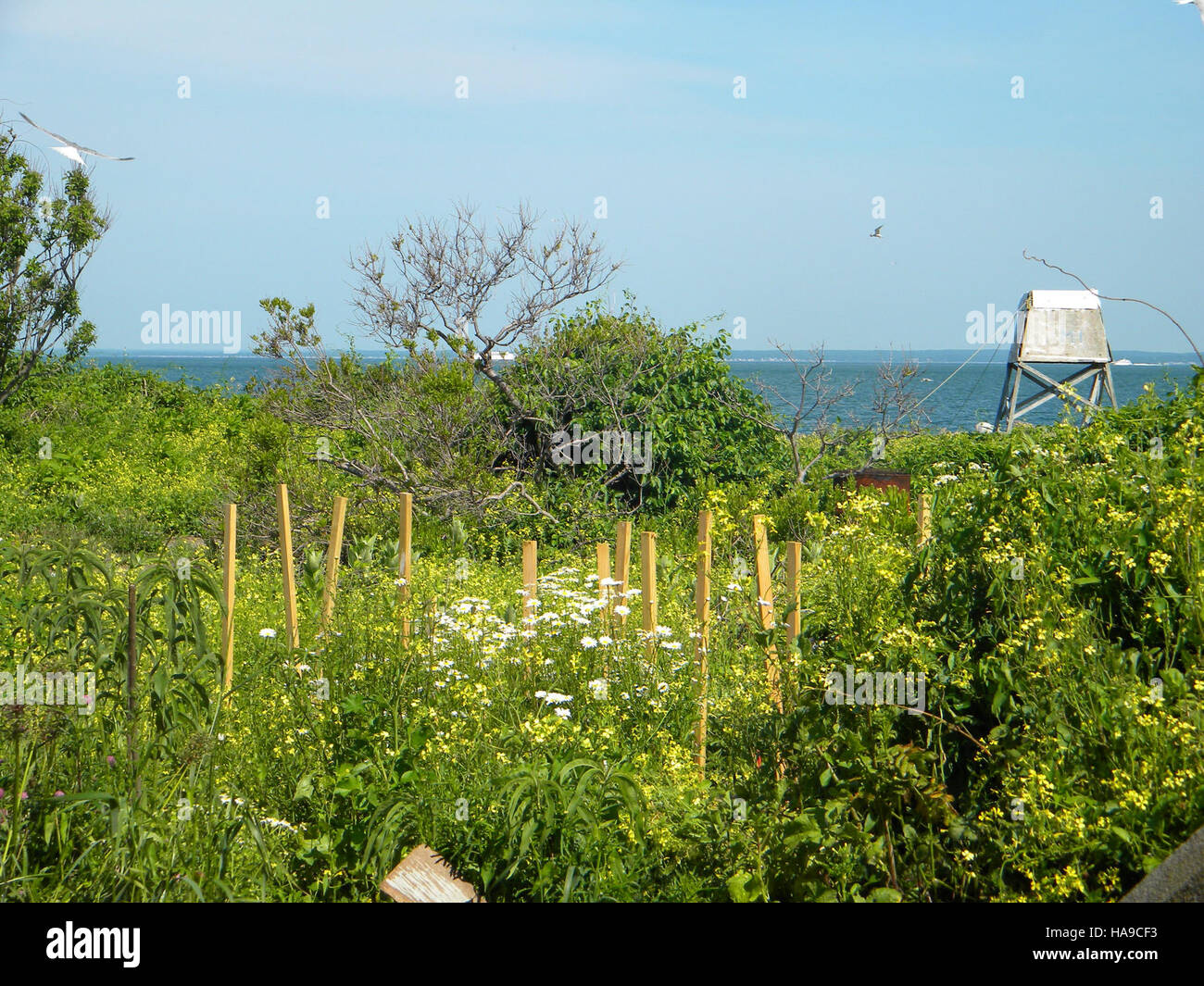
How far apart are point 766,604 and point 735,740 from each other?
0.64 metres

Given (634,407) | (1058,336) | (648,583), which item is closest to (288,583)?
(648,583)

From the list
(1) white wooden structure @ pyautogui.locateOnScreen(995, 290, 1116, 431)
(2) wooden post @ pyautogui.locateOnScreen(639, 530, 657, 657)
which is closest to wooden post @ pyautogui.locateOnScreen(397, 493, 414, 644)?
(2) wooden post @ pyautogui.locateOnScreen(639, 530, 657, 657)

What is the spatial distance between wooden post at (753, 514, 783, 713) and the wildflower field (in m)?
0.05

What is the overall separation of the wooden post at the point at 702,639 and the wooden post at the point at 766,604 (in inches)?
10.0

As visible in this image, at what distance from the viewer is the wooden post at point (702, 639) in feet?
14.5

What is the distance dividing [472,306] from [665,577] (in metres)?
5.16

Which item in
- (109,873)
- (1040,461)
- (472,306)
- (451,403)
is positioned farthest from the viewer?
(472,306)

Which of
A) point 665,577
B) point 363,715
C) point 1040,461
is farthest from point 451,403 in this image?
point 1040,461

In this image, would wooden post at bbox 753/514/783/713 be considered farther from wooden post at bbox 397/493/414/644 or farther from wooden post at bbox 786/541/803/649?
wooden post at bbox 397/493/414/644

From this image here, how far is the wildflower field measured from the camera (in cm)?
276

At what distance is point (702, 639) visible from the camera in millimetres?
5023

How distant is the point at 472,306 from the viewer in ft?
36.3
